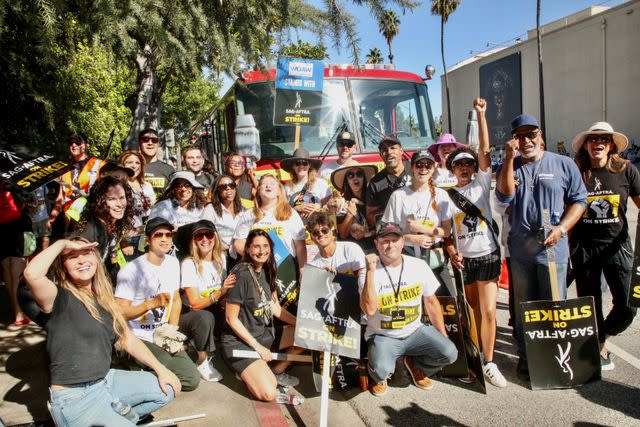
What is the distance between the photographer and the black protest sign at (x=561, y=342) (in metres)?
3.35

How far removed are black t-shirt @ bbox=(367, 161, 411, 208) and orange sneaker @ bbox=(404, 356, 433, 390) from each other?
1565 mm

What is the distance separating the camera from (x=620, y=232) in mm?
3709

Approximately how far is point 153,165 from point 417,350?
3752 mm

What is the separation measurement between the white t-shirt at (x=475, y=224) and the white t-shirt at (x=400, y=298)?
446 mm

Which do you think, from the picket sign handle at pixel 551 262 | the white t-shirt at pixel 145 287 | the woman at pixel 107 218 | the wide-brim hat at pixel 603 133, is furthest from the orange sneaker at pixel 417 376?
the woman at pixel 107 218

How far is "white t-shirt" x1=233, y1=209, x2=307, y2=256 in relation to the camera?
429 centimetres

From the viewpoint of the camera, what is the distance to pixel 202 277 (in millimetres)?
4109

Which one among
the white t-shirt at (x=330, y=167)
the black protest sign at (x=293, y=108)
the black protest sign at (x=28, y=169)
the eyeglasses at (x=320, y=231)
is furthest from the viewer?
the black protest sign at (x=293, y=108)

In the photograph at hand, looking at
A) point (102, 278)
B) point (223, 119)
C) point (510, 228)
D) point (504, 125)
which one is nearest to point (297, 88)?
point (223, 119)

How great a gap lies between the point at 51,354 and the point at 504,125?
38.7 meters

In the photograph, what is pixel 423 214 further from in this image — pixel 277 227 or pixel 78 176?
pixel 78 176

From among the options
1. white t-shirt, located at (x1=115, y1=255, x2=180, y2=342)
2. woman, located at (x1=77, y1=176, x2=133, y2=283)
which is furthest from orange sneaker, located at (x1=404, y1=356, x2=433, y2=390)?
woman, located at (x1=77, y1=176, x2=133, y2=283)

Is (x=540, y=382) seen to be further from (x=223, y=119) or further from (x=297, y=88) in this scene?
(x=223, y=119)

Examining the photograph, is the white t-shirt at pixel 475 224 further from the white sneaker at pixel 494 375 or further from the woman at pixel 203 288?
the woman at pixel 203 288
